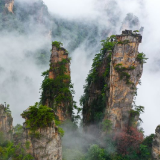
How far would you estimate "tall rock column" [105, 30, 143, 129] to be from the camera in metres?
18.9

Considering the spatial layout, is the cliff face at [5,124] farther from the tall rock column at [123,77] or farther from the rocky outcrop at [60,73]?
the tall rock column at [123,77]

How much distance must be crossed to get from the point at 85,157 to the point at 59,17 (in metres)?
87.6

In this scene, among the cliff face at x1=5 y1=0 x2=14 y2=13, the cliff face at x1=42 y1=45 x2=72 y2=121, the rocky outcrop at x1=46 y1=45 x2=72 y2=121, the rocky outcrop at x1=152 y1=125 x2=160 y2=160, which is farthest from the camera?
the cliff face at x1=5 y1=0 x2=14 y2=13

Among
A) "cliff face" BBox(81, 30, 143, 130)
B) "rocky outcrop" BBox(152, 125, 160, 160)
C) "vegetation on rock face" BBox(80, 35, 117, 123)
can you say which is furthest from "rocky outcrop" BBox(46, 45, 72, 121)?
"rocky outcrop" BBox(152, 125, 160, 160)

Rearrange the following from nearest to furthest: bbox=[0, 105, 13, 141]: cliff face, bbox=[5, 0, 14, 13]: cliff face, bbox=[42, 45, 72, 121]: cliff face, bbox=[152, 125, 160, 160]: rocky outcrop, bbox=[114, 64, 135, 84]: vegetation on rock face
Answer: bbox=[152, 125, 160, 160]: rocky outcrop → bbox=[114, 64, 135, 84]: vegetation on rock face → bbox=[0, 105, 13, 141]: cliff face → bbox=[42, 45, 72, 121]: cliff face → bbox=[5, 0, 14, 13]: cliff face

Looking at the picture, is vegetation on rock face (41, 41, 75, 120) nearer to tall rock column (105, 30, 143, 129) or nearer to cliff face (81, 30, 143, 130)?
cliff face (81, 30, 143, 130)

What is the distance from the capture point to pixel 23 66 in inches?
2362

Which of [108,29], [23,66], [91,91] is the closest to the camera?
[91,91]

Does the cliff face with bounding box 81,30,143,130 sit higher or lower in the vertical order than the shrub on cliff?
higher

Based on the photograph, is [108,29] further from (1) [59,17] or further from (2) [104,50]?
(2) [104,50]

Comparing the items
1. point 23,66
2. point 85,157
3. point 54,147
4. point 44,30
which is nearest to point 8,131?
point 85,157

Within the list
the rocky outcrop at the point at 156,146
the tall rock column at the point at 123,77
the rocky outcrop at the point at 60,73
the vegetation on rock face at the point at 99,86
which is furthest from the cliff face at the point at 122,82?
the rocky outcrop at the point at 60,73

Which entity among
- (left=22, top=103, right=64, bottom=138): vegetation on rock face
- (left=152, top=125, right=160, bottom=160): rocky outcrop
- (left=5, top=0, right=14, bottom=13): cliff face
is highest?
(left=5, top=0, right=14, bottom=13): cliff face

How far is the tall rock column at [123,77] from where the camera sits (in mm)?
18891
